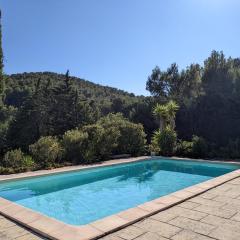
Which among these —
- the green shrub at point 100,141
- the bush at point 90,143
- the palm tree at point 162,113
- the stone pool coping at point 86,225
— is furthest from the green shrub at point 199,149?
the stone pool coping at point 86,225

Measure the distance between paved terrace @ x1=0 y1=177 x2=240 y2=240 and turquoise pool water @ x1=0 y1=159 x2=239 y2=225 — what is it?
2038 mm

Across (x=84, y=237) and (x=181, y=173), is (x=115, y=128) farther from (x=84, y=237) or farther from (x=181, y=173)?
(x=84, y=237)

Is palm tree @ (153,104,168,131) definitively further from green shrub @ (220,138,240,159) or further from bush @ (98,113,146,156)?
green shrub @ (220,138,240,159)

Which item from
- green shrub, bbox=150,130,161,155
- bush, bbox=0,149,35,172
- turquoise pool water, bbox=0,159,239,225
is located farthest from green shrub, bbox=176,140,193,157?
bush, bbox=0,149,35,172

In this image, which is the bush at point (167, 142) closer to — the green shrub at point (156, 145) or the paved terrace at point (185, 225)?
the green shrub at point (156, 145)

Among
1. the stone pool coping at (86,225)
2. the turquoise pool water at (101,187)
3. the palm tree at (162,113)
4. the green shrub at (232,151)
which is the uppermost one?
the palm tree at (162,113)

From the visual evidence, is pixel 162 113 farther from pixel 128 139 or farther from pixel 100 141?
pixel 100 141

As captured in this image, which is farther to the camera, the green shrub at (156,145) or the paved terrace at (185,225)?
the green shrub at (156,145)

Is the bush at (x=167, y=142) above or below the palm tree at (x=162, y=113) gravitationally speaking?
below

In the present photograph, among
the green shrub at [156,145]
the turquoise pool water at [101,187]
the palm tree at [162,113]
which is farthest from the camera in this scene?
the palm tree at [162,113]

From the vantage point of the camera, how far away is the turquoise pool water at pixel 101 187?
7.10 meters

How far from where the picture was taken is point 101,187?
31.3ft

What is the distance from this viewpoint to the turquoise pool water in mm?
7098

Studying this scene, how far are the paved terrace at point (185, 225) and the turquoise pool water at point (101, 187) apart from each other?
80.2 inches
